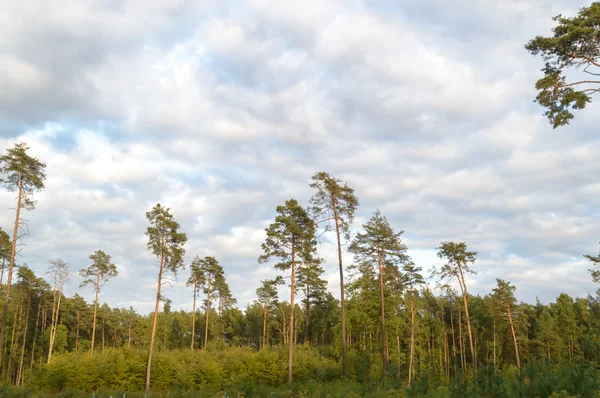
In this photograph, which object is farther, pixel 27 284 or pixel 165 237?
pixel 27 284

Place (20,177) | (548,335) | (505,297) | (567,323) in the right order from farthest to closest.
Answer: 1. (567,323)
2. (548,335)
3. (505,297)
4. (20,177)

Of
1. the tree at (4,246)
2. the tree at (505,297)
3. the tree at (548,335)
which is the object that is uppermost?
the tree at (4,246)

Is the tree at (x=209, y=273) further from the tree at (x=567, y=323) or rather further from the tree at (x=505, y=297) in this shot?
the tree at (x=567, y=323)

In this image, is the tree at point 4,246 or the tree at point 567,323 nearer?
the tree at point 4,246

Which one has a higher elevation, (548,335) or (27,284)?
(27,284)

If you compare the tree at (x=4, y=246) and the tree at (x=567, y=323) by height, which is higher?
the tree at (x=4, y=246)

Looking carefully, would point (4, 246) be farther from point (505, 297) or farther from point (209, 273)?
point (505, 297)

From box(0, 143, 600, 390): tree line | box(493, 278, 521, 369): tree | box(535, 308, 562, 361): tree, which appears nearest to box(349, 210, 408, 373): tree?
box(0, 143, 600, 390): tree line

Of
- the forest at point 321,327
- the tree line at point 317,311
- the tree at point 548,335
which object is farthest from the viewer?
the tree at point 548,335

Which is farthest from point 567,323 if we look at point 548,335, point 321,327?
point 321,327

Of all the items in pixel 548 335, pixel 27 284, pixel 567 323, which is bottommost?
pixel 548 335

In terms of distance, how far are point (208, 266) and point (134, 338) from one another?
46238 mm

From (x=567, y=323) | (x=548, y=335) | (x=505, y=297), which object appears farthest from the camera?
(x=567, y=323)

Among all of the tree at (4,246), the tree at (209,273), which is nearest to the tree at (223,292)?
the tree at (209,273)
